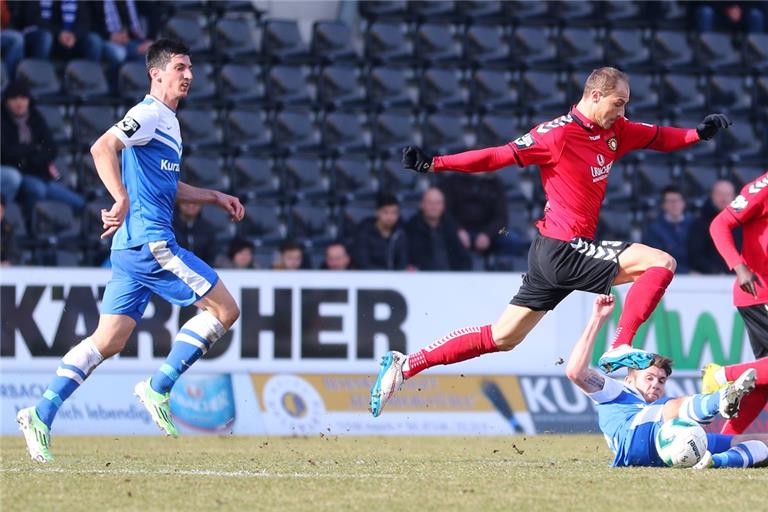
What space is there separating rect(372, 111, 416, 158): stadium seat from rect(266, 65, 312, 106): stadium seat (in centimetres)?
87

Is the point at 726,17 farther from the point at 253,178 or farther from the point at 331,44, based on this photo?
the point at 253,178

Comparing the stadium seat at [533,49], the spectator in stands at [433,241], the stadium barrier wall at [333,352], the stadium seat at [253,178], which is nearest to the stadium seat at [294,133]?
the stadium seat at [253,178]

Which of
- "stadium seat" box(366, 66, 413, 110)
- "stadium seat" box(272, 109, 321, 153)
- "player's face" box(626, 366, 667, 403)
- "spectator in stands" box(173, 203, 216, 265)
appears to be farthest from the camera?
"stadium seat" box(366, 66, 413, 110)

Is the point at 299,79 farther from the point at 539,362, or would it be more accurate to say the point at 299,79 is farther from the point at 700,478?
the point at 700,478

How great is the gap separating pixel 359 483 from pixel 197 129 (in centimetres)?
926

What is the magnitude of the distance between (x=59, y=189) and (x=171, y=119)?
20.9 ft

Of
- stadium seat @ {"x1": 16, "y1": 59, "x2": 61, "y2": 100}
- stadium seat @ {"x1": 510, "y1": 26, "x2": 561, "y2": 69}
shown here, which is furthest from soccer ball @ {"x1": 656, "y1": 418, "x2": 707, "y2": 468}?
stadium seat @ {"x1": 510, "y1": 26, "x2": 561, "y2": 69}

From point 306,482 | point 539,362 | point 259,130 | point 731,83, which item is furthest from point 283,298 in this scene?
point 731,83

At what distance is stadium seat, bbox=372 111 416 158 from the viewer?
1598 cm

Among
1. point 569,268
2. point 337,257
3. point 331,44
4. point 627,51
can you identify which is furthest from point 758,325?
point 627,51

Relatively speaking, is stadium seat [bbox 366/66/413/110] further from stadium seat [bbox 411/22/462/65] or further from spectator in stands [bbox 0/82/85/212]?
spectator in stands [bbox 0/82/85/212]

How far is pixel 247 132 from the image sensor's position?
15688mm

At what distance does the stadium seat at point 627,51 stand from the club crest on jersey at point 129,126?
34.8ft

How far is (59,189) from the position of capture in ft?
46.2
